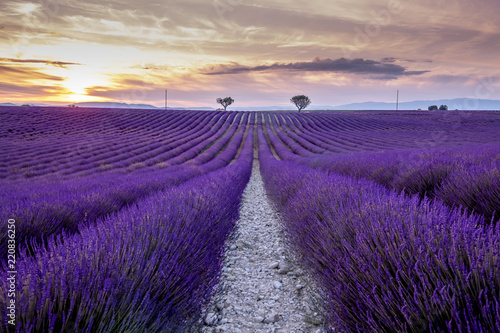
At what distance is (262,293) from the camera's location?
2.71 meters

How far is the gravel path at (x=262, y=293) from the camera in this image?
2219 millimetres

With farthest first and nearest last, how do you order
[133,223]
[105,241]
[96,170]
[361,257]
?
[96,170] → [133,223] → [361,257] → [105,241]

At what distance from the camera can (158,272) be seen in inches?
67.0

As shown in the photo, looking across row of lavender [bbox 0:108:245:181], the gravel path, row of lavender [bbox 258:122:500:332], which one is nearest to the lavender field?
row of lavender [bbox 258:122:500:332]

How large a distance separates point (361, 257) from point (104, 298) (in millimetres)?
1576

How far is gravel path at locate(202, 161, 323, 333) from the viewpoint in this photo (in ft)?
7.28

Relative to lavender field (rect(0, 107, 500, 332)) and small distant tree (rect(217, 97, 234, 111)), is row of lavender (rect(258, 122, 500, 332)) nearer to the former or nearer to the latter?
lavender field (rect(0, 107, 500, 332))

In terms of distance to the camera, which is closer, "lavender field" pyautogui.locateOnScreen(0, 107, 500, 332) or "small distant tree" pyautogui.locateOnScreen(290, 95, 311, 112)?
"lavender field" pyautogui.locateOnScreen(0, 107, 500, 332)

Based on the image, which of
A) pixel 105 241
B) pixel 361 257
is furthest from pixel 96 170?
pixel 361 257

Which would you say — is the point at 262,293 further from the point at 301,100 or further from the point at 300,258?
the point at 301,100

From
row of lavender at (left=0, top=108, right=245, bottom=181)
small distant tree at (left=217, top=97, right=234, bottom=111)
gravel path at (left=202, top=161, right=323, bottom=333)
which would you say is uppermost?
small distant tree at (left=217, top=97, right=234, bottom=111)

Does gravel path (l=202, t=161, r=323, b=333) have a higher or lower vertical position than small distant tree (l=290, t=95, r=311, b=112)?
lower

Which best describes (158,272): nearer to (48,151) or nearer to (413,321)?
(413,321)

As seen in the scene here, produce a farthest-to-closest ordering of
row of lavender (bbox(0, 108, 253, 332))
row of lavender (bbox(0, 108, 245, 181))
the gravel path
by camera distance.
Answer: row of lavender (bbox(0, 108, 245, 181)), the gravel path, row of lavender (bbox(0, 108, 253, 332))
